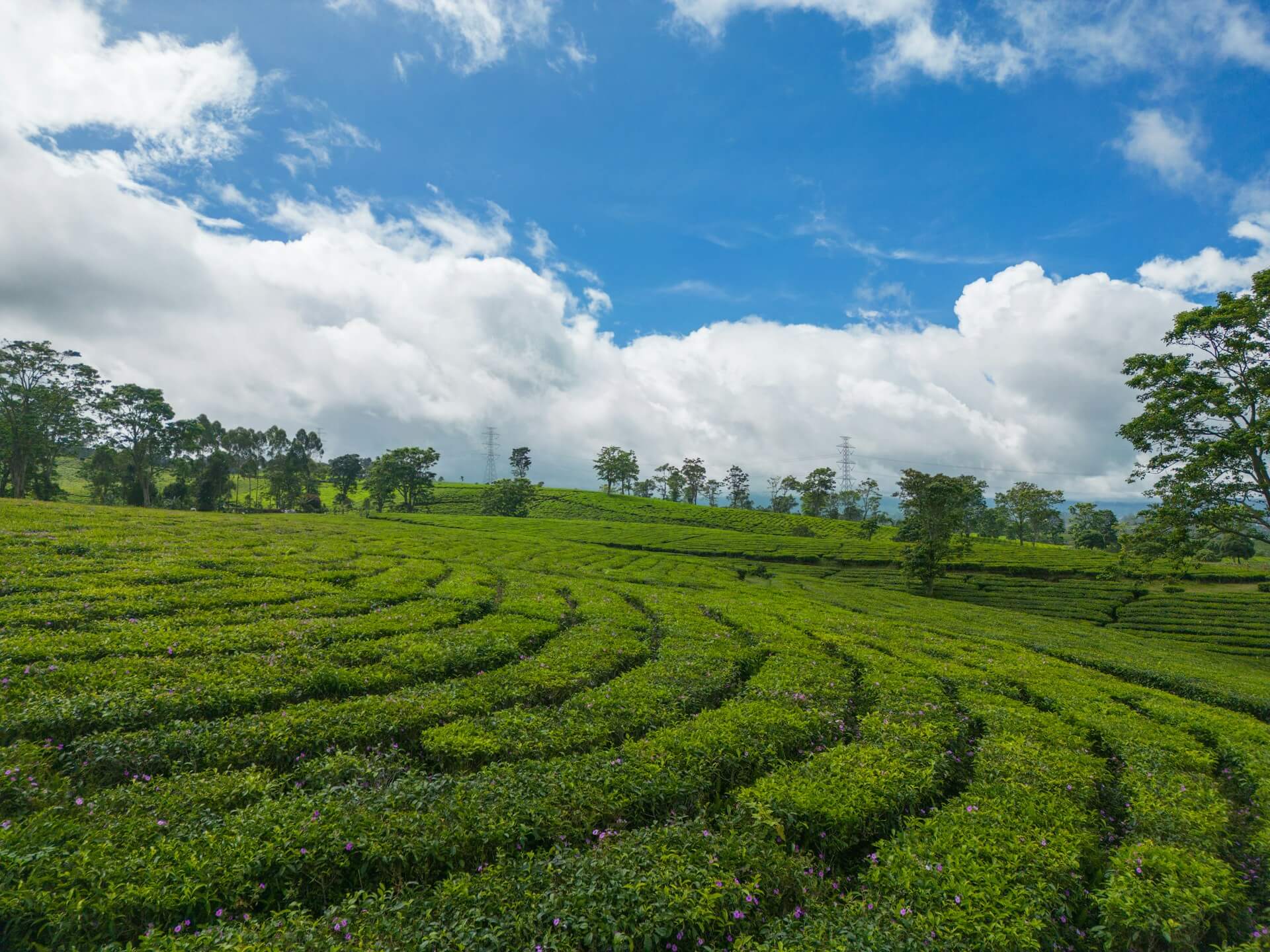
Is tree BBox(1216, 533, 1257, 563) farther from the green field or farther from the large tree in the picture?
the large tree

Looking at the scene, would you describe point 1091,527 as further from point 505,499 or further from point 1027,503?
point 505,499

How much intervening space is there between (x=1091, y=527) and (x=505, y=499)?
14123 centimetres

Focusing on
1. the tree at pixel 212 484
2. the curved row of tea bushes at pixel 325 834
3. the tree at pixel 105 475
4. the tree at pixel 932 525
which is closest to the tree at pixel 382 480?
the tree at pixel 212 484

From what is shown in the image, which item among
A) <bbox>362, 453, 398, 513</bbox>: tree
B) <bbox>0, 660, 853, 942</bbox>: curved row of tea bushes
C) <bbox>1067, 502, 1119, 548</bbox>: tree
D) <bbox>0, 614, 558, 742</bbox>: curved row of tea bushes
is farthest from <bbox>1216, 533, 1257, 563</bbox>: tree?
<bbox>362, 453, 398, 513</bbox>: tree

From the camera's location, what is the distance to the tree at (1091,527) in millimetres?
106750

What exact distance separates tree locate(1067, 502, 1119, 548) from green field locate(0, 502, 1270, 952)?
119 m

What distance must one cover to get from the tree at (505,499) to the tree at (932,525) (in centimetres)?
7147

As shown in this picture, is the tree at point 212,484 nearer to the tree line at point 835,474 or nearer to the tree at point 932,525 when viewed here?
the tree line at point 835,474

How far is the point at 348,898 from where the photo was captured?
5195 millimetres

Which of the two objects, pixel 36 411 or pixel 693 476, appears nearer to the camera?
pixel 36 411

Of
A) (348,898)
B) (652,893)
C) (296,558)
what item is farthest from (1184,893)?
(296,558)

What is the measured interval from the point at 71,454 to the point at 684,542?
81089 millimetres

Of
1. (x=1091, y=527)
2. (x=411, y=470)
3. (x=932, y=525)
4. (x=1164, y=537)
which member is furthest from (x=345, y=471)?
(x=1091, y=527)

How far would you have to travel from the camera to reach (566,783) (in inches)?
287
